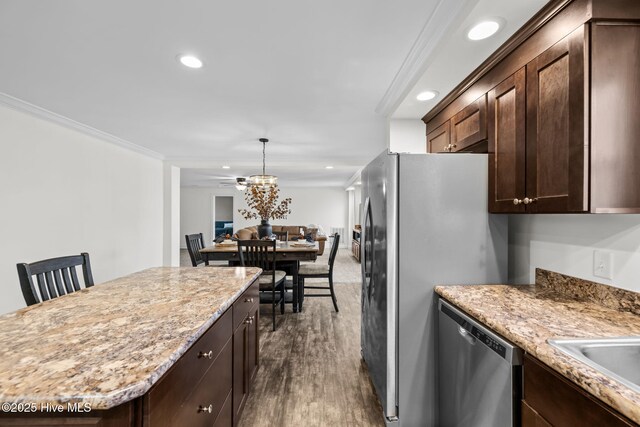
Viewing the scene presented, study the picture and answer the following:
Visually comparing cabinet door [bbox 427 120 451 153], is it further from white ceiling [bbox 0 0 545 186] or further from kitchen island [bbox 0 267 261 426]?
kitchen island [bbox 0 267 261 426]

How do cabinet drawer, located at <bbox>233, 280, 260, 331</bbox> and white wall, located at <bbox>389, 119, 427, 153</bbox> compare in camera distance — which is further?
white wall, located at <bbox>389, 119, 427, 153</bbox>

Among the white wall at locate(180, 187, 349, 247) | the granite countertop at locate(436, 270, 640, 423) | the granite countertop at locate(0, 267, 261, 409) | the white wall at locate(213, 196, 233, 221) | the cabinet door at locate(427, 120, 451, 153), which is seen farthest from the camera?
the white wall at locate(213, 196, 233, 221)

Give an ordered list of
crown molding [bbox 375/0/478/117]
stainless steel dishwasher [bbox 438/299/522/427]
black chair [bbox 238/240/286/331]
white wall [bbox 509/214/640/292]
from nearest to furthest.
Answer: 1. stainless steel dishwasher [bbox 438/299/522/427]
2. white wall [bbox 509/214/640/292]
3. crown molding [bbox 375/0/478/117]
4. black chair [bbox 238/240/286/331]

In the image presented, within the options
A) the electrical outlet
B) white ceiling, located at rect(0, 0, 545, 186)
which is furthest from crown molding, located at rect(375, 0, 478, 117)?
the electrical outlet

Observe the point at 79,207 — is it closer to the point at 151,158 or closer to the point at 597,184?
the point at 151,158

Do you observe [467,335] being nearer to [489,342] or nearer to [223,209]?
[489,342]

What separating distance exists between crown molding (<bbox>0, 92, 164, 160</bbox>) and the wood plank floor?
3123 mm

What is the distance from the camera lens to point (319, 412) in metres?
2.02

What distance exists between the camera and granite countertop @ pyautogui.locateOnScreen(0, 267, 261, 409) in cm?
70

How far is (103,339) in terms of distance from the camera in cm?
99

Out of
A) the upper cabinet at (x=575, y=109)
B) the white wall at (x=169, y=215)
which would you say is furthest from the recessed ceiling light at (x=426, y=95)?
the white wall at (x=169, y=215)

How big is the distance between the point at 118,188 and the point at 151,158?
3.35ft

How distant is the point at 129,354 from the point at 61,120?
3.55m

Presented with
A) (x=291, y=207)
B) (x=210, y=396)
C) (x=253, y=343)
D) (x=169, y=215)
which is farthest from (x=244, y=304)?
(x=291, y=207)
